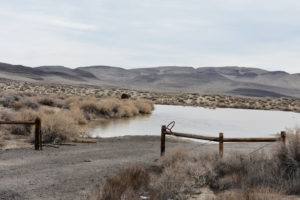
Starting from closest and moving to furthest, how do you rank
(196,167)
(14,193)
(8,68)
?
(14,193) → (196,167) → (8,68)

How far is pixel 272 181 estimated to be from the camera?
6703 mm

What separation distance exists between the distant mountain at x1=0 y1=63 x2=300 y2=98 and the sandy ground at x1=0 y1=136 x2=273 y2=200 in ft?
288

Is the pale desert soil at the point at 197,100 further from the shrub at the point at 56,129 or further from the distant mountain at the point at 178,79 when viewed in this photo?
the distant mountain at the point at 178,79

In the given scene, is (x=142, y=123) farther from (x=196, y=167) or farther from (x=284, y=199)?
(x=284, y=199)

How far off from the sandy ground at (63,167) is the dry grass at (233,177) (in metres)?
0.85

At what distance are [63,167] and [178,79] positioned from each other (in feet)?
451

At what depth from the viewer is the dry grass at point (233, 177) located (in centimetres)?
604

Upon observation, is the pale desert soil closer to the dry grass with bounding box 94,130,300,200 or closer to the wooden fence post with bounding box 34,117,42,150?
the wooden fence post with bounding box 34,117,42,150

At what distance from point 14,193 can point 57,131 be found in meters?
6.58

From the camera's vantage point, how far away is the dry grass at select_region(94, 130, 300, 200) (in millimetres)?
6043

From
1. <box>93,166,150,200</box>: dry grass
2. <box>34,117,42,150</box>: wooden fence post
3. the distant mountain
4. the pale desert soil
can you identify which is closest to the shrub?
<box>34,117,42,150</box>: wooden fence post

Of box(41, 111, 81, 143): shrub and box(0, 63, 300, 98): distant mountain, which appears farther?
box(0, 63, 300, 98): distant mountain

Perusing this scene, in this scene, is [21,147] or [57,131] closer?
[21,147]

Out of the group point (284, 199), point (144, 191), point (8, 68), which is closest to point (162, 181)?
point (144, 191)
